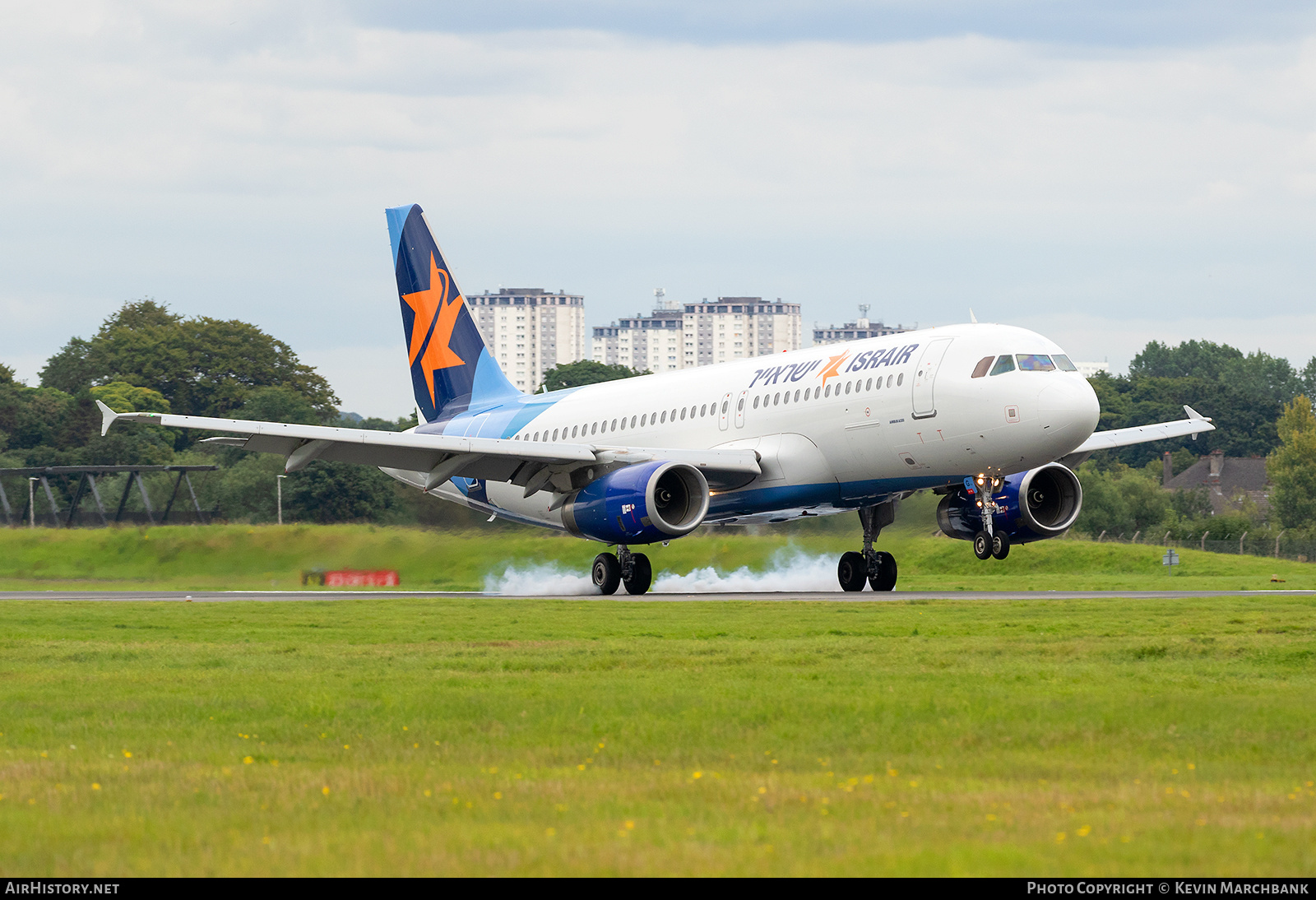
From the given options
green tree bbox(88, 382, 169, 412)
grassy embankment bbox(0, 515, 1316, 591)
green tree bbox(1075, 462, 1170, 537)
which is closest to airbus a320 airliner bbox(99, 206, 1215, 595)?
grassy embankment bbox(0, 515, 1316, 591)

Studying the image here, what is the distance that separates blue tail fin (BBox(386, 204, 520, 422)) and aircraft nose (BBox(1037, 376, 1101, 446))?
55.9ft

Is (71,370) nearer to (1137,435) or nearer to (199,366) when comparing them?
(199,366)

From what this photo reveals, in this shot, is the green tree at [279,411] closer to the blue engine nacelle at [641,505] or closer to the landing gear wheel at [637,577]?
the landing gear wheel at [637,577]

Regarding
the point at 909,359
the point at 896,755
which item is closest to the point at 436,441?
A: the point at 909,359

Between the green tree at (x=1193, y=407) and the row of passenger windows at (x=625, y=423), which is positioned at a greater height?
the green tree at (x=1193, y=407)

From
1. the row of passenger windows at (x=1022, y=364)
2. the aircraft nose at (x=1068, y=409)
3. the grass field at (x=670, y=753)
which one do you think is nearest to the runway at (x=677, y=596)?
the aircraft nose at (x=1068, y=409)

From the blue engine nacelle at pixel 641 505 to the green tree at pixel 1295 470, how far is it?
66.7 m

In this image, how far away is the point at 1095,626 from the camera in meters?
21.0

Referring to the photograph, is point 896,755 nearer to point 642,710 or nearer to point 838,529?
point 642,710

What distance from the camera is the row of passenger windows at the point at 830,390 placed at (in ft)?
99.2

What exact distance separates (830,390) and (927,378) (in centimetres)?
247

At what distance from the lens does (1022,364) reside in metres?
29.0

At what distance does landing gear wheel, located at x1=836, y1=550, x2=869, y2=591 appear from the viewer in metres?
34.0

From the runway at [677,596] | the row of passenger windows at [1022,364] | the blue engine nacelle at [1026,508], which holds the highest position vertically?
the row of passenger windows at [1022,364]
